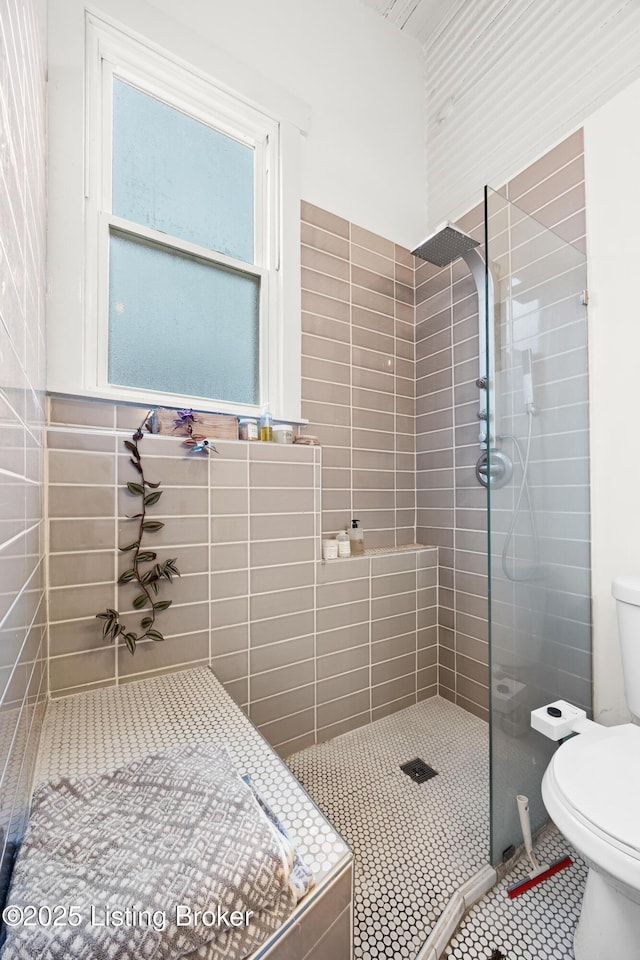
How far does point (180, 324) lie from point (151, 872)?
157cm

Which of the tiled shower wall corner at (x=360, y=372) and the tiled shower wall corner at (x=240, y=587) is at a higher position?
the tiled shower wall corner at (x=360, y=372)

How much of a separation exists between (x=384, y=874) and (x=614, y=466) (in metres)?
Result: 1.49

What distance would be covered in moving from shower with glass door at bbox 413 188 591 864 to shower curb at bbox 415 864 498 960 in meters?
0.05

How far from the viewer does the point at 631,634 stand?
1.20m

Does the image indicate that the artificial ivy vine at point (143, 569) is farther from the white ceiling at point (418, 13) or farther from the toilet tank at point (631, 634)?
the white ceiling at point (418, 13)

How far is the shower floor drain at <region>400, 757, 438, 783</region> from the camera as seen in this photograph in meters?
1.48

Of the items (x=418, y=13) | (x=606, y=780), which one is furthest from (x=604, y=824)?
(x=418, y=13)

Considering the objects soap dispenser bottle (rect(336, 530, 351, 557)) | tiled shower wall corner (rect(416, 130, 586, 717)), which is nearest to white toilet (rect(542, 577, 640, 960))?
tiled shower wall corner (rect(416, 130, 586, 717))

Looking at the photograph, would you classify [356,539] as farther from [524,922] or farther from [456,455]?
[524,922]

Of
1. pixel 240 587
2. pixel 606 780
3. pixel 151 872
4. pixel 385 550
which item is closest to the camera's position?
pixel 151 872

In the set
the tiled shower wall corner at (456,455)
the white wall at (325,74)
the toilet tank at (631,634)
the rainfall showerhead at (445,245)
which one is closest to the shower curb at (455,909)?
the toilet tank at (631,634)

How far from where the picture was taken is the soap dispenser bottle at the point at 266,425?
160 cm

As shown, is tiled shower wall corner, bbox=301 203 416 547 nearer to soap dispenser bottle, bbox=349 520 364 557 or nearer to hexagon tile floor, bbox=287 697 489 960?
soap dispenser bottle, bbox=349 520 364 557

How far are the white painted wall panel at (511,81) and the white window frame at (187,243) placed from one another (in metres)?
0.91
